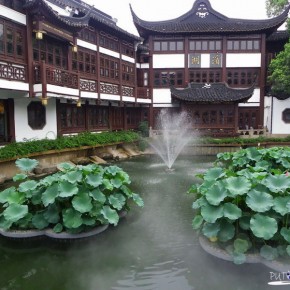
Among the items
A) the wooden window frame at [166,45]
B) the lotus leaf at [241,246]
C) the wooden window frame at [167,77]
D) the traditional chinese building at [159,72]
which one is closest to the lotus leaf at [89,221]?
the lotus leaf at [241,246]

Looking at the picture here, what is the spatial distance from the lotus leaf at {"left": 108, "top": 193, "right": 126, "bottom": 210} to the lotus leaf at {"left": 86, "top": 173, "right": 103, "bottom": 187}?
1.76 ft

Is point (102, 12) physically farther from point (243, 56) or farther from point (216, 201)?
point (216, 201)

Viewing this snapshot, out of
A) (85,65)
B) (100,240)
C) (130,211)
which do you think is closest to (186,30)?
(85,65)

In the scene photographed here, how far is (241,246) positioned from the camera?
14.5 ft

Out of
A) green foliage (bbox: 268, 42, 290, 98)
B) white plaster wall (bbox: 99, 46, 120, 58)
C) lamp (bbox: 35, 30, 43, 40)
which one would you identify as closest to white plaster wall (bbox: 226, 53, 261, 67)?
green foliage (bbox: 268, 42, 290, 98)

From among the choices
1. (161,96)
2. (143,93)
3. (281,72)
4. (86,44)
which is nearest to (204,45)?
(161,96)

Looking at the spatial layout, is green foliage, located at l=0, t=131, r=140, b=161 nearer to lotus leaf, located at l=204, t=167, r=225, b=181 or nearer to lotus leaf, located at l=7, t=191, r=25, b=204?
lotus leaf, located at l=7, t=191, r=25, b=204

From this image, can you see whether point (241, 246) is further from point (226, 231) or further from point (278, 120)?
point (278, 120)

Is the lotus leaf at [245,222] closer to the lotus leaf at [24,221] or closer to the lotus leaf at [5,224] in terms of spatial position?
the lotus leaf at [24,221]

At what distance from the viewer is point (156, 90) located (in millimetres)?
22562

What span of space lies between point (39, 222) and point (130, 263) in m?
1.99

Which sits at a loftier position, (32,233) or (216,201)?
(216,201)

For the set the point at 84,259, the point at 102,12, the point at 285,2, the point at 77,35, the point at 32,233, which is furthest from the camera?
the point at 102,12

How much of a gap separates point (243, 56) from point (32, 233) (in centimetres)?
2048
